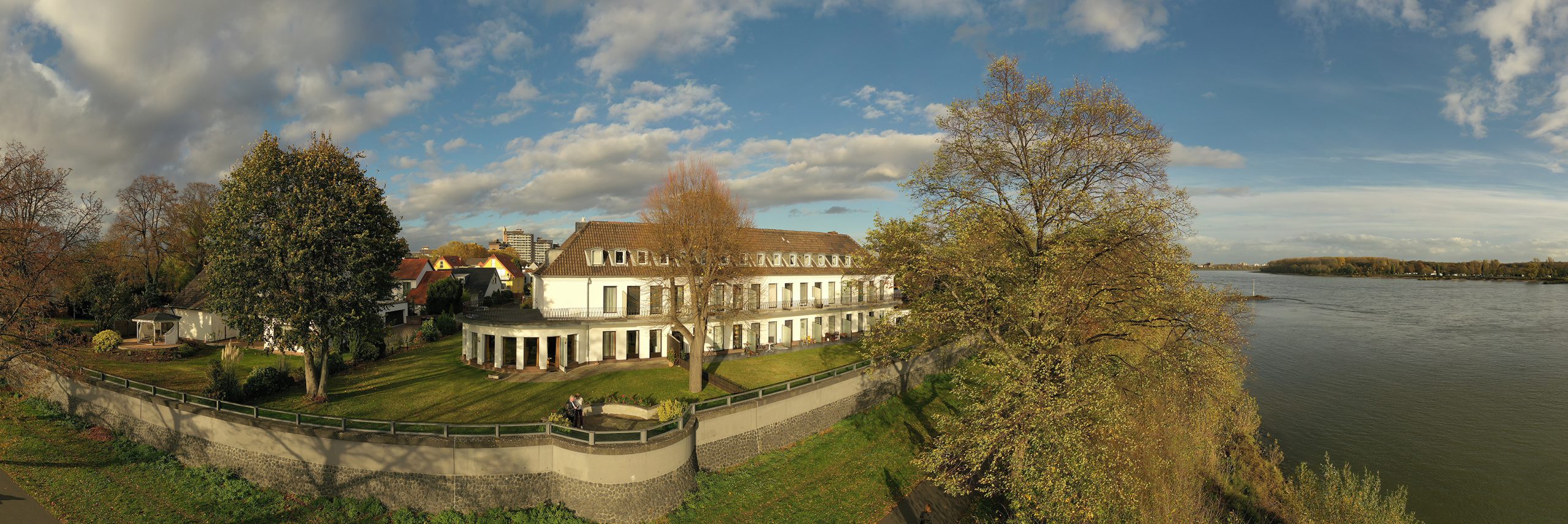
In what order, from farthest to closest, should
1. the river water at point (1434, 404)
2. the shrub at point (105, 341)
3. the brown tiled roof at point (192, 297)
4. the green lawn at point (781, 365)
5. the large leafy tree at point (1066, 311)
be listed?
the brown tiled roof at point (192, 297) < the shrub at point (105, 341) < the green lawn at point (781, 365) < the river water at point (1434, 404) < the large leafy tree at point (1066, 311)

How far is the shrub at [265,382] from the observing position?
20.4m

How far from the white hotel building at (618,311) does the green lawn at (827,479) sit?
193 inches

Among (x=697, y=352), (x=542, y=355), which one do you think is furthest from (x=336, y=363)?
(x=697, y=352)

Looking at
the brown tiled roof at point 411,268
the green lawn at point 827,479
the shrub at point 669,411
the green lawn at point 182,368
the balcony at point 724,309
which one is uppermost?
the brown tiled roof at point 411,268

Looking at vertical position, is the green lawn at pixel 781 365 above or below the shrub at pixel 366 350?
below

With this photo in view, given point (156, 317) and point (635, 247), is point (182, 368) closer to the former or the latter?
point (156, 317)

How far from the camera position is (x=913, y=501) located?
682 inches

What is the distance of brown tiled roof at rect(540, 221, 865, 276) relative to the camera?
26688 mm

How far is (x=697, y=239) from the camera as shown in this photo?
23062 millimetres

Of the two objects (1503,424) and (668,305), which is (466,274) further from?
(1503,424)

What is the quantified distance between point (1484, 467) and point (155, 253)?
7333 centimetres

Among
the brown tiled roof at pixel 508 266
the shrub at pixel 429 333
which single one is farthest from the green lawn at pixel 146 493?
the brown tiled roof at pixel 508 266

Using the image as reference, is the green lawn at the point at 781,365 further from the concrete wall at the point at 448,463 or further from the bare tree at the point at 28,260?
the bare tree at the point at 28,260

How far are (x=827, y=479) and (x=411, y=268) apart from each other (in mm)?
45847
